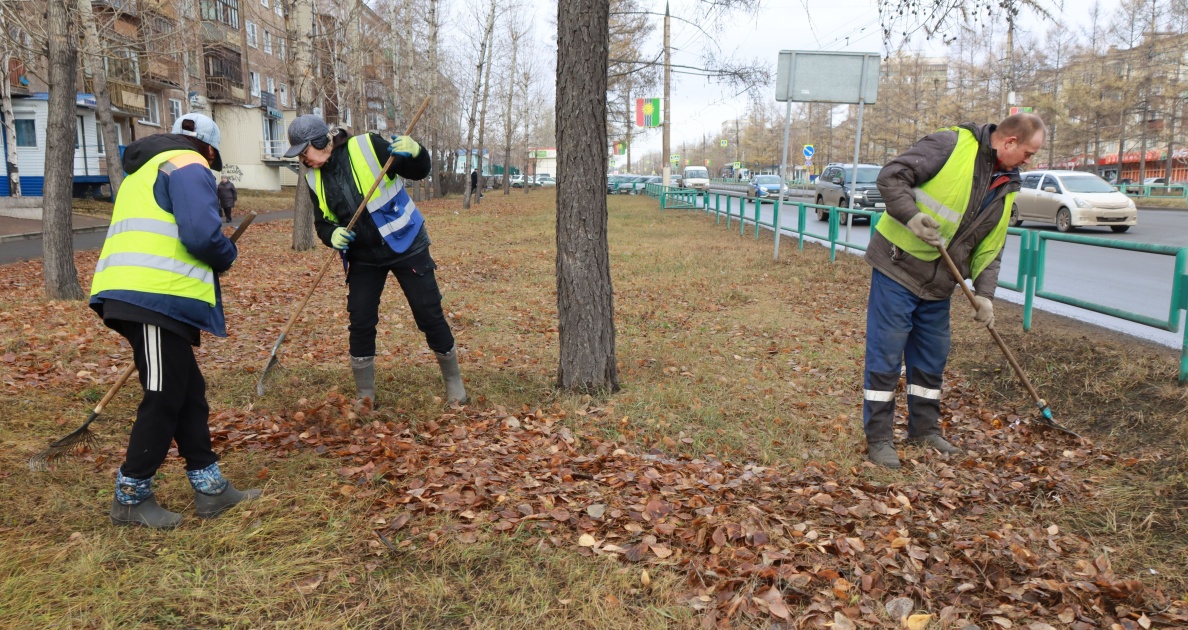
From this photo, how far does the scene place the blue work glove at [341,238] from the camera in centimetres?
438

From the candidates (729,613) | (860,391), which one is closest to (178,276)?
(729,613)

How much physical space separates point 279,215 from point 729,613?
29.2 m

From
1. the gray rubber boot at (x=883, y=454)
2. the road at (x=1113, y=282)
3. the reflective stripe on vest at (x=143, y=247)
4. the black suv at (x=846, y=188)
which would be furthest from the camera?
the black suv at (x=846, y=188)

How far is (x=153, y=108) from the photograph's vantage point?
128 ft

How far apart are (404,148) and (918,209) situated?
9.06ft

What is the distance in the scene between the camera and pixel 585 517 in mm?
3375

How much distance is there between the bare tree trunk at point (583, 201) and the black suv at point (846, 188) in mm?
16958

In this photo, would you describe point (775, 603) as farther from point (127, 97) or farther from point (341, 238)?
point (127, 97)

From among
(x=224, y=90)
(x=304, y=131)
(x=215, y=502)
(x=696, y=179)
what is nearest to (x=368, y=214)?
(x=304, y=131)

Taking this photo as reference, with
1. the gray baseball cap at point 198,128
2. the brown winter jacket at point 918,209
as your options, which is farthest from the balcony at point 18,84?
the brown winter jacket at point 918,209

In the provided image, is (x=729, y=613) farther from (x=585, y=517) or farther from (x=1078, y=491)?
(x=1078, y=491)

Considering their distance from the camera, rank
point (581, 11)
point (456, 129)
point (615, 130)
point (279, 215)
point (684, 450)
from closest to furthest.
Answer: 1. point (684, 450)
2. point (581, 11)
3. point (279, 215)
4. point (615, 130)
5. point (456, 129)

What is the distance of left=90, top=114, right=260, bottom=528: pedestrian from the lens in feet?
10.0

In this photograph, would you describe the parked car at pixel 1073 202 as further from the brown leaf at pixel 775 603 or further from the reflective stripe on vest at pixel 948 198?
the brown leaf at pixel 775 603
